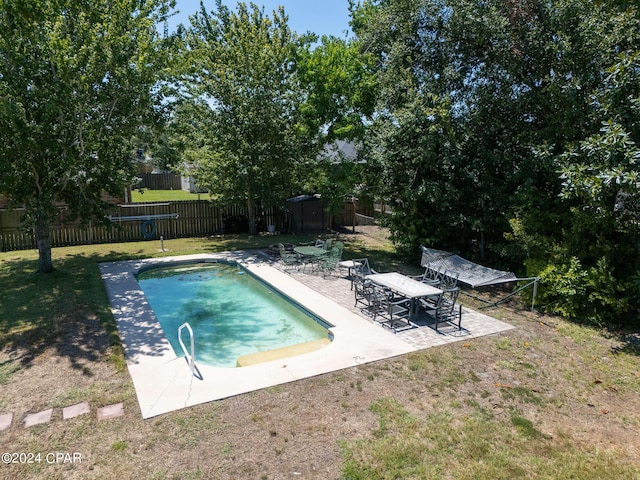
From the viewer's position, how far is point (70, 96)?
10000 millimetres

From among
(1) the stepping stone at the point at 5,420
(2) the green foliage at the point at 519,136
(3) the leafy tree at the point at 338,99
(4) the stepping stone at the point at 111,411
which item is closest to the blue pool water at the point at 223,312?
(4) the stepping stone at the point at 111,411

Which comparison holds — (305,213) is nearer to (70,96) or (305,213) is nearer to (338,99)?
(338,99)

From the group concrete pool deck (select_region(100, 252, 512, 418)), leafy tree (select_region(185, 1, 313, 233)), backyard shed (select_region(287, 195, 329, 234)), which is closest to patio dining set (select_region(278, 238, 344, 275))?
concrete pool deck (select_region(100, 252, 512, 418))

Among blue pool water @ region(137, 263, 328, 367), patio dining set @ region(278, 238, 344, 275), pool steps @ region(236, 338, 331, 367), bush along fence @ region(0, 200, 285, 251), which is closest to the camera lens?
pool steps @ region(236, 338, 331, 367)

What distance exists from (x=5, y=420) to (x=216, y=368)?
2.78 m

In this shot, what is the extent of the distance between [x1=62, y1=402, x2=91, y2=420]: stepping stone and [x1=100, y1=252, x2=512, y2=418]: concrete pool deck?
64 centimetres

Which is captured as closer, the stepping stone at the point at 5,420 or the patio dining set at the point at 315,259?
the stepping stone at the point at 5,420

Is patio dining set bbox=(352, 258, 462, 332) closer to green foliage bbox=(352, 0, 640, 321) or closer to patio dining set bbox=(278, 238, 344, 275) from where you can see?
green foliage bbox=(352, 0, 640, 321)

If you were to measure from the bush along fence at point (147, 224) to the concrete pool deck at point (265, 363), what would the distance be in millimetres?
6260

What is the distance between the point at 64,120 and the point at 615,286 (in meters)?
13.5

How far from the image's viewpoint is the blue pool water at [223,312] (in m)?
8.62

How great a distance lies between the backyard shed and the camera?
1972 cm

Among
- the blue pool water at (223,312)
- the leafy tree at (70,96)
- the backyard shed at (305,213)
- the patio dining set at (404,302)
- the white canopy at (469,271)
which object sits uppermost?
the leafy tree at (70,96)

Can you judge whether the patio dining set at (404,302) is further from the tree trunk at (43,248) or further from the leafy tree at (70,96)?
the tree trunk at (43,248)
